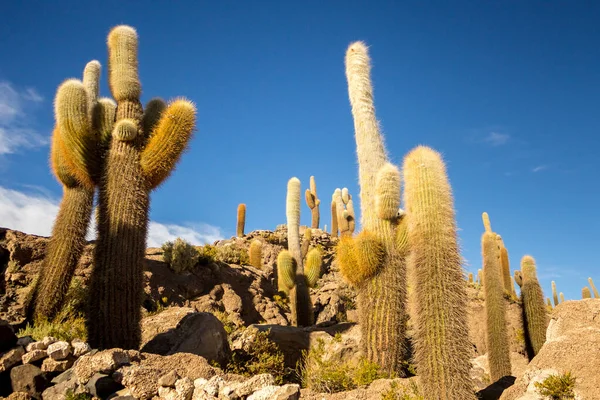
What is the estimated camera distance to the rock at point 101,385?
499 centimetres

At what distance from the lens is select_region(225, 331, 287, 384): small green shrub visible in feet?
25.2

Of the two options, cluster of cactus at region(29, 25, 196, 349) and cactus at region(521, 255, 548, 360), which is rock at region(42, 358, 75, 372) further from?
cactus at region(521, 255, 548, 360)

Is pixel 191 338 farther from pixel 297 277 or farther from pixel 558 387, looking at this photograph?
pixel 297 277

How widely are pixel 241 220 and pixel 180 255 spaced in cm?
836

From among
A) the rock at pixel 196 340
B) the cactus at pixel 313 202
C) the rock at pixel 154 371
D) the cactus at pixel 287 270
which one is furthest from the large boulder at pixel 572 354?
the cactus at pixel 313 202

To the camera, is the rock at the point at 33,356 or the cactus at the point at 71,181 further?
the cactus at the point at 71,181

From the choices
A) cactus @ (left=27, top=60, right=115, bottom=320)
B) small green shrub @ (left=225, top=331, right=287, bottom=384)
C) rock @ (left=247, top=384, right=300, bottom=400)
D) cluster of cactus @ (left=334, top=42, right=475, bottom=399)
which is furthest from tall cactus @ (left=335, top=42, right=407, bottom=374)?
cactus @ (left=27, top=60, right=115, bottom=320)

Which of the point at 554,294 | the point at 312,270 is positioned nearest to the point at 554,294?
the point at 554,294

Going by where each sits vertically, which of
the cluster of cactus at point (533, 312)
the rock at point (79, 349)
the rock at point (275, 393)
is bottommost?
the rock at point (275, 393)

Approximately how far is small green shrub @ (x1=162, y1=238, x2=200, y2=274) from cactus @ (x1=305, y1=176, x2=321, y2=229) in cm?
1167

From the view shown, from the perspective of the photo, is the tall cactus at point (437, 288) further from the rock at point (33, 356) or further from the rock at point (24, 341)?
the rock at point (24, 341)

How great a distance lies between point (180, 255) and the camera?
40.4 ft

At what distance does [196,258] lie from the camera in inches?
495

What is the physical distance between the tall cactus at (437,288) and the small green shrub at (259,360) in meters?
2.90
